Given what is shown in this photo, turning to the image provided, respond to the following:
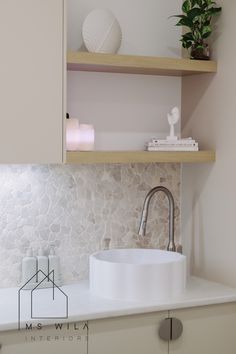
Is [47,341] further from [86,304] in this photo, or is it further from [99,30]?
[99,30]

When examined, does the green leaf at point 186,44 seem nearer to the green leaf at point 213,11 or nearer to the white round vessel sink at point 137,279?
the green leaf at point 213,11

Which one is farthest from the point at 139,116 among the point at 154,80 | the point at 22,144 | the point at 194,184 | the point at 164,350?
the point at 164,350

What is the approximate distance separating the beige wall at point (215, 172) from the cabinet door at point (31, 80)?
2.53 ft

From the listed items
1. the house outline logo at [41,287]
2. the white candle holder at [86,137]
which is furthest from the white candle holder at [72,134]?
the house outline logo at [41,287]

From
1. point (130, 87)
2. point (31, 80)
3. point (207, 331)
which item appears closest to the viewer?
point (31, 80)

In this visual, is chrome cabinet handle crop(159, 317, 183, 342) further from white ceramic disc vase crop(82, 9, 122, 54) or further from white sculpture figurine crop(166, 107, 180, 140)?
white ceramic disc vase crop(82, 9, 122, 54)

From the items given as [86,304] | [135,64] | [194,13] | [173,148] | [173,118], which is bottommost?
[86,304]

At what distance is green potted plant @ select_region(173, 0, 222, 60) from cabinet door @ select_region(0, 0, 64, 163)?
0.65 metres

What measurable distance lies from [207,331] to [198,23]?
1336 mm

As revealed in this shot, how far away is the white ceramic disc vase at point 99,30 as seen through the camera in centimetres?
287

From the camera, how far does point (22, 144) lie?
8.50ft

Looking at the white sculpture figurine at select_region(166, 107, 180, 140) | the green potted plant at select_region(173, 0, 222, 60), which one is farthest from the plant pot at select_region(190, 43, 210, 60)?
the white sculpture figurine at select_region(166, 107, 180, 140)

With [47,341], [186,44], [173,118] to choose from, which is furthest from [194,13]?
[47,341]

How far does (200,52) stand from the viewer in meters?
3.03
